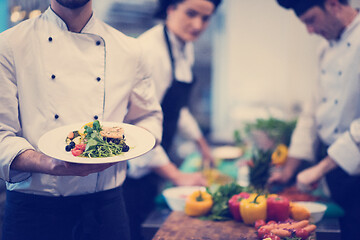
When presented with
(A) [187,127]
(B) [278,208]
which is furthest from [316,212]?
(A) [187,127]

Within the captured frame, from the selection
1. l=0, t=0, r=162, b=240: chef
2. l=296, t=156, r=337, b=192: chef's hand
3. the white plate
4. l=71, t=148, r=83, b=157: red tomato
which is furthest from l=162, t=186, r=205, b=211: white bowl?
l=71, t=148, r=83, b=157: red tomato

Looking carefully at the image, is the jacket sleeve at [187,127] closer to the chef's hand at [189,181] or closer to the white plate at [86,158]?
the chef's hand at [189,181]

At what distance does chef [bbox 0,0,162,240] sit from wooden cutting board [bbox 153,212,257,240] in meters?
0.23

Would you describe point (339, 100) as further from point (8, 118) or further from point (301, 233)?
point (8, 118)

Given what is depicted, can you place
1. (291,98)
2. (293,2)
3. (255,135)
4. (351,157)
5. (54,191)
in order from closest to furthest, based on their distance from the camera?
(54,191), (351,157), (293,2), (255,135), (291,98)

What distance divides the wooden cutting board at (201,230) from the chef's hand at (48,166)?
476mm

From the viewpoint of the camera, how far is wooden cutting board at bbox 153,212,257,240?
153 centimetres

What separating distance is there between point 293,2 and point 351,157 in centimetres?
88

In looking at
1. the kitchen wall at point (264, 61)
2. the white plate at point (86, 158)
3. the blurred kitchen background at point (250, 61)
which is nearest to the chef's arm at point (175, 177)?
the white plate at point (86, 158)

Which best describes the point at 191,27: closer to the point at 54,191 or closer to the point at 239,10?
the point at 54,191

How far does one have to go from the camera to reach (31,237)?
54.2 inches

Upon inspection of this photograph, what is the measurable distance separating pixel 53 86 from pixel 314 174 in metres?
1.43

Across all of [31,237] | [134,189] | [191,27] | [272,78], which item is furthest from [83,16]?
[272,78]

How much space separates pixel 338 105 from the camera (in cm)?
210
